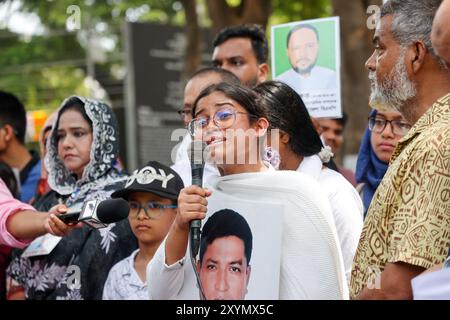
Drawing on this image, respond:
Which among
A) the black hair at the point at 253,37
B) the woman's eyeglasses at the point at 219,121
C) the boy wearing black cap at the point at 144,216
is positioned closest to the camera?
the woman's eyeglasses at the point at 219,121

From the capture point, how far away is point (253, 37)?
6805 millimetres

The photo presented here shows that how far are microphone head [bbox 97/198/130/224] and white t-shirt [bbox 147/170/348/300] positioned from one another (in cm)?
38

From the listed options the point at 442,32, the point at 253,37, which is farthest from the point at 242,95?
the point at 253,37

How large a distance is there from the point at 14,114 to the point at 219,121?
3.53 m

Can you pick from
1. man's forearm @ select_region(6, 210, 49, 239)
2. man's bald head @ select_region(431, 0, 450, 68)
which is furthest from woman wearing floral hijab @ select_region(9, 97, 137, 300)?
man's bald head @ select_region(431, 0, 450, 68)

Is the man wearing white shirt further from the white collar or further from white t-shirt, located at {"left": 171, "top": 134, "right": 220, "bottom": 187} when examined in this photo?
the white collar

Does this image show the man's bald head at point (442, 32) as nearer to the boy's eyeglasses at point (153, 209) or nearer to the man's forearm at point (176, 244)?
→ the man's forearm at point (176, 244)

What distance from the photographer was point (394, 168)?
336 centimetres

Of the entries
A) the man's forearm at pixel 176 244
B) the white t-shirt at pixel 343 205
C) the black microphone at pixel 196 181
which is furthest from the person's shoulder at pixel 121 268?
the black microphone at pixel 196 181

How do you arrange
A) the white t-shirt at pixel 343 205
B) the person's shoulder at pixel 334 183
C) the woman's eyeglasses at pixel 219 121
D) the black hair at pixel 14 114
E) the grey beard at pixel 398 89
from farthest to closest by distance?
the black hair at pixel 14 114 < the person's shoulder at pixel 334 183 < the white t-shirt at pixel 343 205 < the woman's eyeglasses at pixel 219 121 < the grey beard at pixel 398 89

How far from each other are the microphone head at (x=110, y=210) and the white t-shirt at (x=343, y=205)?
930 millimetres

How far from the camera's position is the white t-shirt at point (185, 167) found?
5.23 meters

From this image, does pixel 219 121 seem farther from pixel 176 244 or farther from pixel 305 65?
pixel 305 65
